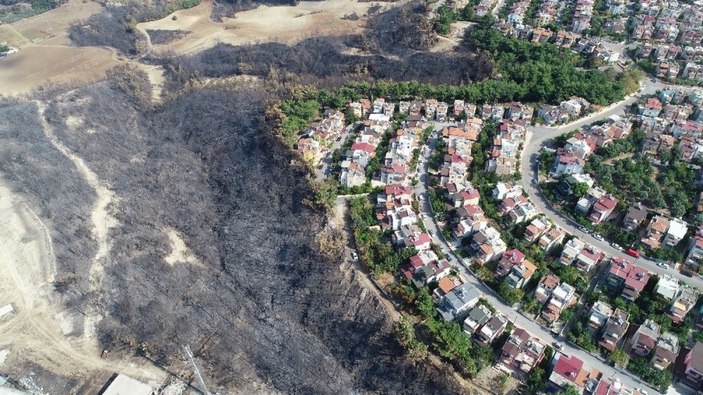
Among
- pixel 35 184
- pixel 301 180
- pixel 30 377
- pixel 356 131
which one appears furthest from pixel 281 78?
pixel 30 377

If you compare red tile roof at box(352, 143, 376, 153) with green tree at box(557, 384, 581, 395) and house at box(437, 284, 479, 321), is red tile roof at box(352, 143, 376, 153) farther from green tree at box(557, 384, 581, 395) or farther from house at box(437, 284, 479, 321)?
green tree at box(557, 384, 581, 395)

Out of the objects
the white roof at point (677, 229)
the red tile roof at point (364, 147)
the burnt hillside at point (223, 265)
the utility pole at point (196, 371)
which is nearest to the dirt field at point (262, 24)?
the burnt hillside at point (223, 265)

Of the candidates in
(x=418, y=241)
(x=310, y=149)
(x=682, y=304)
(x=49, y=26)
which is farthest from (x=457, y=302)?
(x=49, y=26)

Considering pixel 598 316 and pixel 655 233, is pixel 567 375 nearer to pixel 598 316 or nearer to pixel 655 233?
pixel 598 316

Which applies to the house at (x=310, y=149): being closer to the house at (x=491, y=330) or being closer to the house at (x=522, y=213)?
the house at (x=522, y=213)

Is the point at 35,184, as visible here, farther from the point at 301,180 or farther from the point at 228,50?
the point at 228,50

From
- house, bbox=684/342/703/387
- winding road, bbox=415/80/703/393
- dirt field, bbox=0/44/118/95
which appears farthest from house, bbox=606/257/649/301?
dirt field, bbox=0/44/118/95

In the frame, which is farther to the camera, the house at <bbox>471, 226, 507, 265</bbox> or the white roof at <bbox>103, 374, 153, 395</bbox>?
the house at <bbox>471, 226, 507, 265</bbox>
